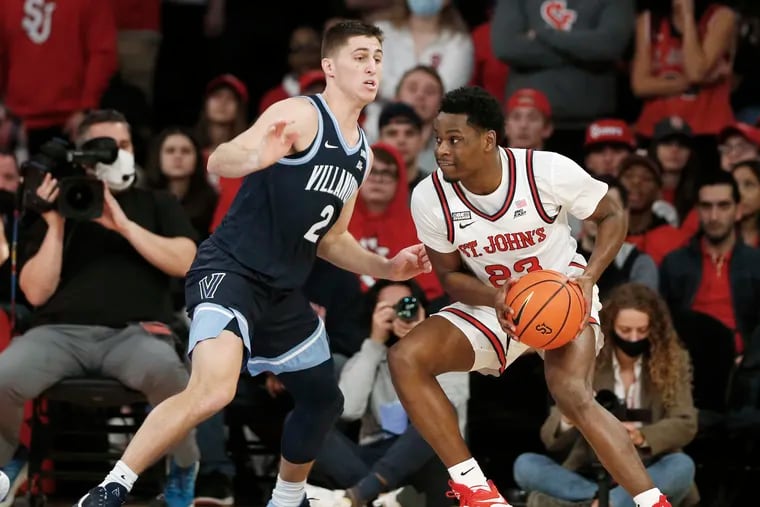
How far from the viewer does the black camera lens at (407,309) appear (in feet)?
23.7

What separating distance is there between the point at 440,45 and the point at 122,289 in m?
3.60

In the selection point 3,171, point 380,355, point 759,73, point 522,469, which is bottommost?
point 522,469

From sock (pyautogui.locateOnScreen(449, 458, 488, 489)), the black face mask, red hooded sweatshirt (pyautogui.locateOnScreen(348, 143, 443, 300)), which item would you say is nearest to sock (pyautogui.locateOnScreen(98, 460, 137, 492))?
sock (pyautogui.locateOnScreen(449, 458, 488, 489))

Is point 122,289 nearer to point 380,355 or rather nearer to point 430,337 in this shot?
point 380,355

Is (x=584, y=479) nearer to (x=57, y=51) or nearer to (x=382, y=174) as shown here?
(x=382, y=174)

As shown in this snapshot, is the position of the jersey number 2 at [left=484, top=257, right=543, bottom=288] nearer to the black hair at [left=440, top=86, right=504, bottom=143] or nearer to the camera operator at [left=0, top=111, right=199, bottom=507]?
the black hair at [left=440, top=86, right=504, bottom=143]

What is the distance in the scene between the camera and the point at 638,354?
7.17m

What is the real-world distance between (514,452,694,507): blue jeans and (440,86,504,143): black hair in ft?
6.08

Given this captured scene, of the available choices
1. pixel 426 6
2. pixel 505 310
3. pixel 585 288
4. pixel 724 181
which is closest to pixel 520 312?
pixel 505 310

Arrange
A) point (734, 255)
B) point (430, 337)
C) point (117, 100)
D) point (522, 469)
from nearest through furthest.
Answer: point (430, 337)
point (522, 469)
point (734, 255)
point (117, 100)

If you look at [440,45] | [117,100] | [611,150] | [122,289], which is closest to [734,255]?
[611,150]

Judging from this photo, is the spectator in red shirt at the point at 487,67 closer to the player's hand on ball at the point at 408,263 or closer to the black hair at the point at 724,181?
the black hair at the point at 724,181

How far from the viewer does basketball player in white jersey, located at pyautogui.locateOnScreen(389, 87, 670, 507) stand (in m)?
5.87

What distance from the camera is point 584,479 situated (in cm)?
702
